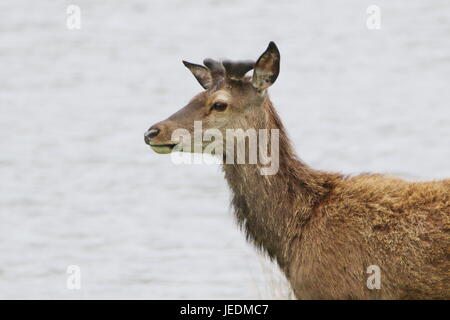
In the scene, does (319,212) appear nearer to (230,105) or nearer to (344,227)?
(344,227)

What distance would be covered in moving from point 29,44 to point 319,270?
21511mm

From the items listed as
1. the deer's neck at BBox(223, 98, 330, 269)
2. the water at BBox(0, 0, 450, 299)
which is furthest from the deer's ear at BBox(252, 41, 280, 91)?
the water at BBox(0, 0, 450, 299)

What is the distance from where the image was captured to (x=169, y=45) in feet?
88.0

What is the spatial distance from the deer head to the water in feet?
7.47

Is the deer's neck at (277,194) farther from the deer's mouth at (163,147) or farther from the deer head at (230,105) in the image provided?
the deer's mouth at (163,147)

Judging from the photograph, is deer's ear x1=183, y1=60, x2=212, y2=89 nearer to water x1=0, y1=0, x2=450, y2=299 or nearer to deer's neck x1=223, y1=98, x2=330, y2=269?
deer's neck x1=223, y1=98, x2=330, y2=269

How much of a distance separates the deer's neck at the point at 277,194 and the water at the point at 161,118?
1.69 meters

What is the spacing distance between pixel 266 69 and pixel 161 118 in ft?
43.7

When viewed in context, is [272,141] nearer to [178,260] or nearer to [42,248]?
[178,260]

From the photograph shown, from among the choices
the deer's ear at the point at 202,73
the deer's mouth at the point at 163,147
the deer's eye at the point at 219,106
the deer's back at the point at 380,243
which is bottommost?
the deer's back at the point at 380,243

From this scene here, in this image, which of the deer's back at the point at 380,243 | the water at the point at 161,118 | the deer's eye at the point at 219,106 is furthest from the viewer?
the water at the point at 161,118

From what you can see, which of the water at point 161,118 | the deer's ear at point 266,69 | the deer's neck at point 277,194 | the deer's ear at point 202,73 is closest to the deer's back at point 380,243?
the deer's neck at point 277,194

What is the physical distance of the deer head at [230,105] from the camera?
8.24 meters

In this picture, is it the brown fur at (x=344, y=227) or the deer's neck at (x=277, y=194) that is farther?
the deer's neck at (x=277, y=194)
